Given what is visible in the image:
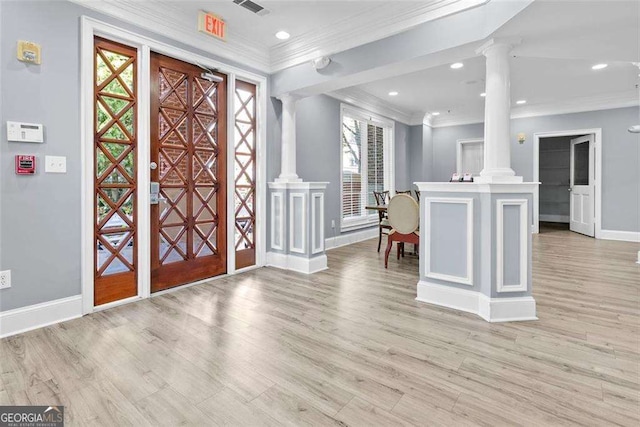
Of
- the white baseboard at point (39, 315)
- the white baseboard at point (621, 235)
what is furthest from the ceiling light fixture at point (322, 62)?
the white baseboard at point (621, 235)

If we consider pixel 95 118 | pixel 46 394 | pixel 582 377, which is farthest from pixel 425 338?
pixel 95 118

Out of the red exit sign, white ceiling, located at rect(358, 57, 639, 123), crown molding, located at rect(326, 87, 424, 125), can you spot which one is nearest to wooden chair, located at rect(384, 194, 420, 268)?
white ceiling, located at rect(358, 57, 639, 123)

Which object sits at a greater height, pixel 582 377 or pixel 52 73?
pixel 52 73

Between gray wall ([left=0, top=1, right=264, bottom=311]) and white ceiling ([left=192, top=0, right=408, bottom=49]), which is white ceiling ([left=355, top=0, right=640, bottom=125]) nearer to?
white ceiling ([left=192, top=0, right=408, bottom=49])

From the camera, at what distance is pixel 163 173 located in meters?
3.27

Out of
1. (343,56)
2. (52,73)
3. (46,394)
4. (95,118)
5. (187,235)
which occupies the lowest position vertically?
(46,394)

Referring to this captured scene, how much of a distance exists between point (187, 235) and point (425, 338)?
2593 mm

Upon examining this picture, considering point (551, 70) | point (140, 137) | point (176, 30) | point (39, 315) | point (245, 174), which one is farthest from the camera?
point (551, 70)

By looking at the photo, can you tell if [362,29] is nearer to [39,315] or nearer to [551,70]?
[551,70]

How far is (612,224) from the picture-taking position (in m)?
6.27

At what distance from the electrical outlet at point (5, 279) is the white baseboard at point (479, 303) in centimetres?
327

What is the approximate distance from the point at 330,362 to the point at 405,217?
2326mm

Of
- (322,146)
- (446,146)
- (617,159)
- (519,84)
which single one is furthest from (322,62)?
(617,159)

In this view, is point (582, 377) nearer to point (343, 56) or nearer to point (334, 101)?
point (343, 56)
